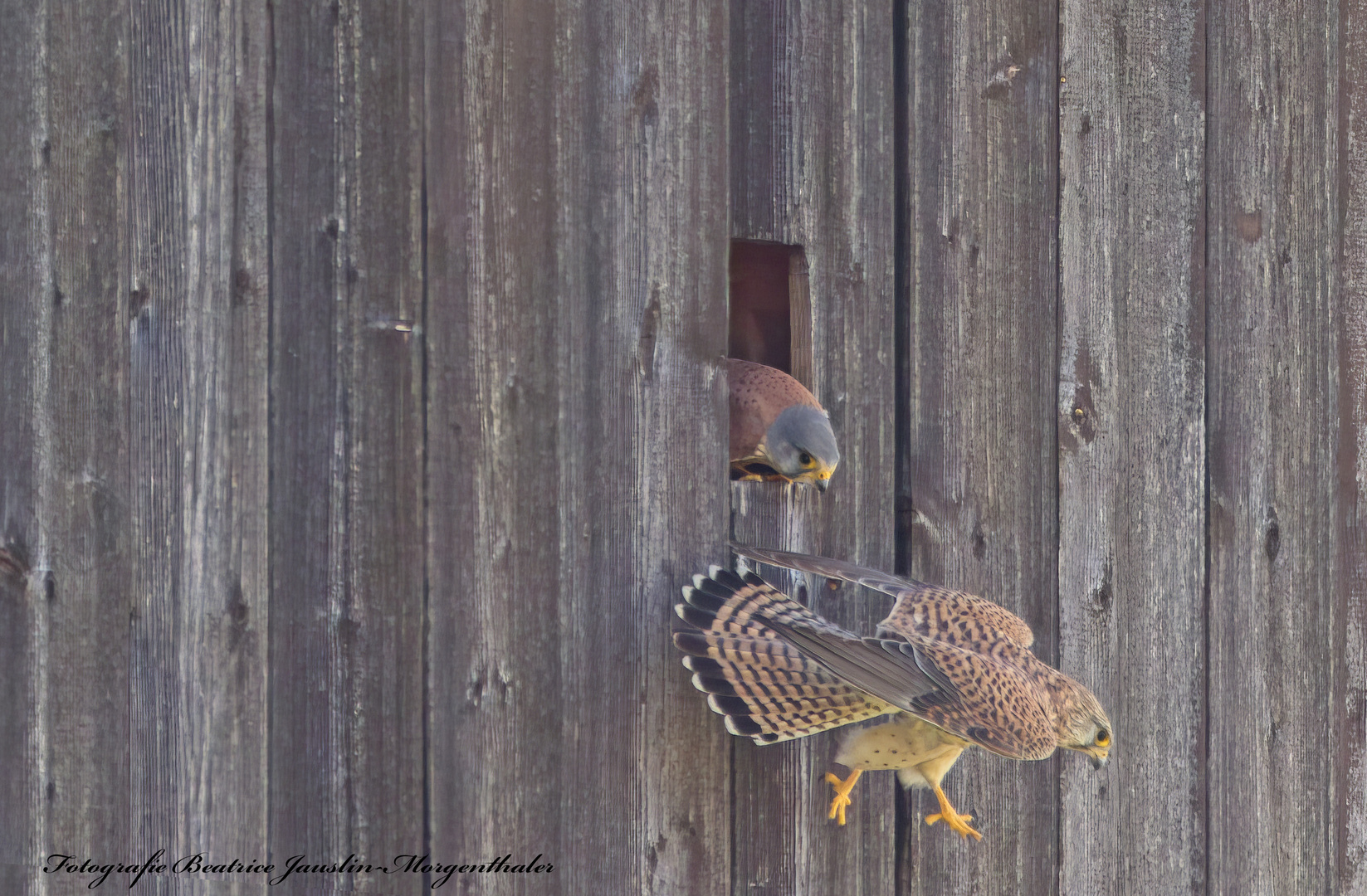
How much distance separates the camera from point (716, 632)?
1872 millimetres

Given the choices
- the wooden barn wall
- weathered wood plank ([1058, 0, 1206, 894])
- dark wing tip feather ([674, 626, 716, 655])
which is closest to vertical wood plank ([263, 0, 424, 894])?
the wooden barn wall

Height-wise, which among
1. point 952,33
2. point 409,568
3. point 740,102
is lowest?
point 409,568

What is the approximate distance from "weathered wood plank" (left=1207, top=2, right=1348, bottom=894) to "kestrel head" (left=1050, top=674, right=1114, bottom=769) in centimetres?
51

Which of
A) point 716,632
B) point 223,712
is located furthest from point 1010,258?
point 223,712

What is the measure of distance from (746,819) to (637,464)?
63cm

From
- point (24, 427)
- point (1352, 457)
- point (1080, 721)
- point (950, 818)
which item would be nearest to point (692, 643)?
point (950, 818)

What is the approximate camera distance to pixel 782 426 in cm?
203

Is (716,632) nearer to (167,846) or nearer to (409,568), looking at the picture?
(409,568)

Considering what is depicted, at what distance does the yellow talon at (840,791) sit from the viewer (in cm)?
206

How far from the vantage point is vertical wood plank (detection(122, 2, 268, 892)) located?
5.47 feet

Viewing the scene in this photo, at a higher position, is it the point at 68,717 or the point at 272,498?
the point at 272,498

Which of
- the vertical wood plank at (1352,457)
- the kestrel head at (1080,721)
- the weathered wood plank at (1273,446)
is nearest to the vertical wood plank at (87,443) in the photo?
the kestrel head at (1080,721)

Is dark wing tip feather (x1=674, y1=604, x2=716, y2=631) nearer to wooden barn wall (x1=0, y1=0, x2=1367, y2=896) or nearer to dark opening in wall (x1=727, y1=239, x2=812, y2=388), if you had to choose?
wooden barn wall (x1=0, y1=0, x2=1367, y2=896)

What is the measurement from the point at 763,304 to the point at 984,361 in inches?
17.3
